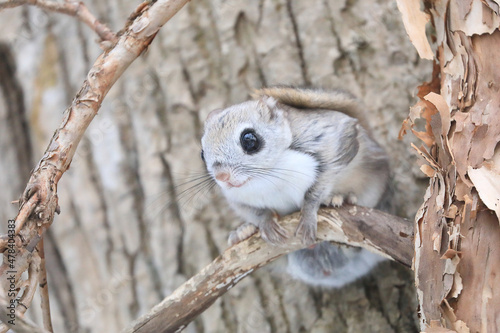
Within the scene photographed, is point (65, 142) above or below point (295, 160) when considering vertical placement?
above

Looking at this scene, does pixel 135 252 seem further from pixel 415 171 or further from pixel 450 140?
pixel 450 140

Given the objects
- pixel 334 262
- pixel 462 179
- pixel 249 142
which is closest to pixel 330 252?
pixel 334 262

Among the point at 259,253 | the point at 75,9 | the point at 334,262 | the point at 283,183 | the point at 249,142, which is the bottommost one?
the point at 334,262

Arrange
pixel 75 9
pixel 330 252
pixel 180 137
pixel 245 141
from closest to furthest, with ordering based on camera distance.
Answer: pixel 75 9
pixel 245 141
pixel 330 252
pixel 180 137

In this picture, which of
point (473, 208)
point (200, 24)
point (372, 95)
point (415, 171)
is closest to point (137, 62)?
point (200, 24)

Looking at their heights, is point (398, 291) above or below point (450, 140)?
below

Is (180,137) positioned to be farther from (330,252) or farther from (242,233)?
(330,252)

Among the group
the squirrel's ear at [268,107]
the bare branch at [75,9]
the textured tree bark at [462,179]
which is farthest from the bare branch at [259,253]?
the bare branch at [75,9]
